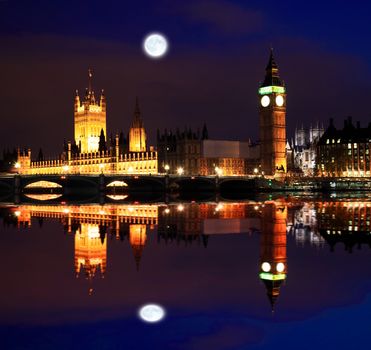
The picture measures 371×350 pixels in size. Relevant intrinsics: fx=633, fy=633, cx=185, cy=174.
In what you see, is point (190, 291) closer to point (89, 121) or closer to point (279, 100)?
point (279, 100)

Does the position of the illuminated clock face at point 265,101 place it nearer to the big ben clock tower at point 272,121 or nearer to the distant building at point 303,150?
the big ben clock tower at point 272,121

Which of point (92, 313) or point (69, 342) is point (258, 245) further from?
point (69, 342)

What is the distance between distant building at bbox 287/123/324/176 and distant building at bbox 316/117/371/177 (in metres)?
17.4

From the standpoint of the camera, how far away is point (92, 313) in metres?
10.1

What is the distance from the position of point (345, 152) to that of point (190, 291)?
331 feet

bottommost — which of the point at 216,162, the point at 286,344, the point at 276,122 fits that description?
the point at 286,344

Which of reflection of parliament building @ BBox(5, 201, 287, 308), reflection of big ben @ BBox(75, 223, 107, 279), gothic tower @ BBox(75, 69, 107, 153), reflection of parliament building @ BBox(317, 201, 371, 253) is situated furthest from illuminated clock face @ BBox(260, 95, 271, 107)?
reflection of big ben @ BBox(75, 223, 107, 279)

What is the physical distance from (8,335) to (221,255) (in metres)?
8.43

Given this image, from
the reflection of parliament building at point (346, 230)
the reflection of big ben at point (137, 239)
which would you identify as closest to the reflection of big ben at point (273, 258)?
the reflection of parliament building at point (346, 230)

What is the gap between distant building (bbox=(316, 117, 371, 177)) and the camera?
105938 mm

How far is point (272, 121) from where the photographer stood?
10969cm

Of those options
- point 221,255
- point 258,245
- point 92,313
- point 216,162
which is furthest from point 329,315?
point 216,162

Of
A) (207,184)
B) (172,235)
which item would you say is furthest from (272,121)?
(172,235)

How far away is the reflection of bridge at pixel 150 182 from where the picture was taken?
256ft
